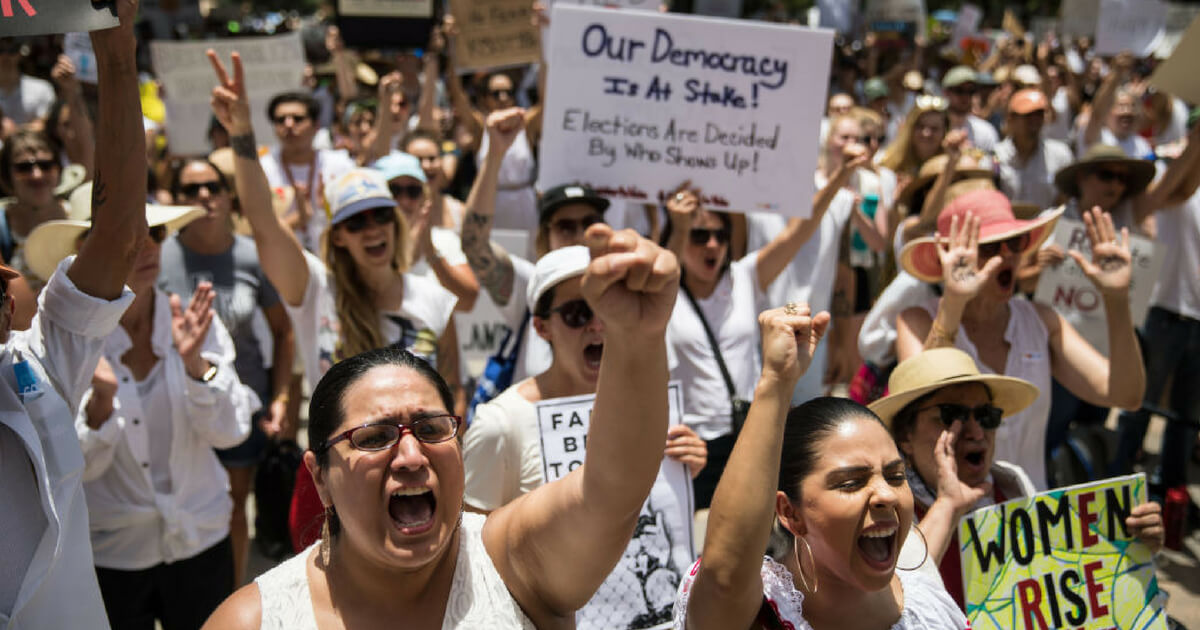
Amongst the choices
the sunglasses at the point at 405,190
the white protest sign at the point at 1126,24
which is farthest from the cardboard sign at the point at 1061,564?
the white protest sign at the point at 1126,24

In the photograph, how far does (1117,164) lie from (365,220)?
3.77m

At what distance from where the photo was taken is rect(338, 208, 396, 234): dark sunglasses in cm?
397

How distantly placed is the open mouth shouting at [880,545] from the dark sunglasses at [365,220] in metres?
2.36

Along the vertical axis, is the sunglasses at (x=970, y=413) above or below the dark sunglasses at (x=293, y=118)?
below

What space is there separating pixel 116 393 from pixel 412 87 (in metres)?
7.30

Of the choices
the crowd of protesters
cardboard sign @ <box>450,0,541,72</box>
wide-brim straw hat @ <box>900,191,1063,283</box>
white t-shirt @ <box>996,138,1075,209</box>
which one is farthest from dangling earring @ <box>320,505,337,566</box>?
white t-shirt @ <box>996,138,1075,209</box>

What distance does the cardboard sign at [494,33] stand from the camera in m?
7.47

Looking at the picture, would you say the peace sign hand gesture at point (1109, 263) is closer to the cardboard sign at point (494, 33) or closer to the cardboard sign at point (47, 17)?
the cardboard sign at point (47, 17)

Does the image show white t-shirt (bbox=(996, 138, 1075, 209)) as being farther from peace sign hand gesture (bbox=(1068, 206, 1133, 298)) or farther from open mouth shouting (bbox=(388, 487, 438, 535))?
open mouth shouting (bbox=(388, 487, 438, 535))

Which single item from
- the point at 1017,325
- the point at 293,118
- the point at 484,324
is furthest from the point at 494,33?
the point at 1017,325

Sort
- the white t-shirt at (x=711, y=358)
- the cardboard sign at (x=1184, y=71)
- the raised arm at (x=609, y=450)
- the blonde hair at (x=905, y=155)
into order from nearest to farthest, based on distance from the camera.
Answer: the raised arm at (x=609, y=450) → the white t-shirt at (x=711, y=358) → the cardboard sign at (x=1184, y=71) → the blonde hair at (x=905, y=155)

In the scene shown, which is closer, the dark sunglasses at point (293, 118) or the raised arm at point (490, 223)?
the raised arm at point (490, 223)

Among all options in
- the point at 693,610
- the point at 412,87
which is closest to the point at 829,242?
the point at 693,610

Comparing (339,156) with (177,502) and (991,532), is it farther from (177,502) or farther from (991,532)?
(991,532)
